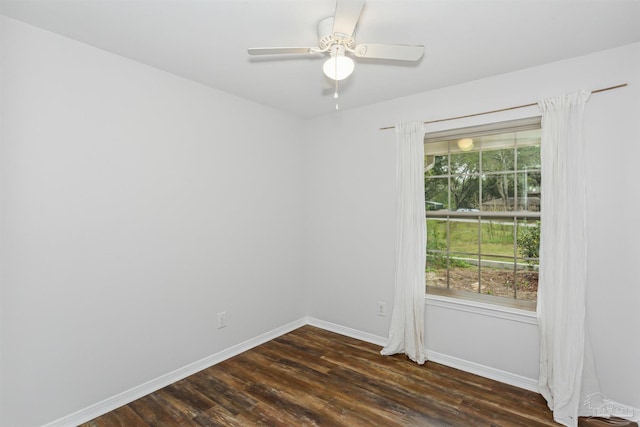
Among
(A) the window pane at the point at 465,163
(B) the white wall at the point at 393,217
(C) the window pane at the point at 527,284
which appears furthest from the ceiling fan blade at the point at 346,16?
(C) the window pane at the point at 527,284

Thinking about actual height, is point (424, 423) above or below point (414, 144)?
below

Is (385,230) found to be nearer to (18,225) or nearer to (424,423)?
(424,423)

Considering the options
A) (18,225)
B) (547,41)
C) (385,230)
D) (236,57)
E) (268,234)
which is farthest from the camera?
(268,234)

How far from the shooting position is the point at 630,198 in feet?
7.28

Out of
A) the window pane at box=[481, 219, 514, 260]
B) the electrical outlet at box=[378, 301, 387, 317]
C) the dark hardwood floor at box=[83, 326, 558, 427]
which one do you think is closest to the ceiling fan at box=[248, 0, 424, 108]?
the window pane at box=[481, 219, 514, 260]

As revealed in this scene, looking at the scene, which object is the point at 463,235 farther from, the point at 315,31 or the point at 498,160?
the point at 315,31

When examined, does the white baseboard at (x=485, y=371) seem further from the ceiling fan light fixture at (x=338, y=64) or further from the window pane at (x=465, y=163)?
the ceiling fan light fixture at (x=338, y=64)

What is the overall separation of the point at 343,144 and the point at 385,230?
109cm

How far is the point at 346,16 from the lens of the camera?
157 cm

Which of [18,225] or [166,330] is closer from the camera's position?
[18,225]

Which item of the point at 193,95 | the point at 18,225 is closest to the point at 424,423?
the point at 18,225

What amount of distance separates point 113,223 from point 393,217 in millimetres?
2445

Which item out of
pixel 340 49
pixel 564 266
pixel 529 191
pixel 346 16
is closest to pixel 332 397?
pixel 564 266

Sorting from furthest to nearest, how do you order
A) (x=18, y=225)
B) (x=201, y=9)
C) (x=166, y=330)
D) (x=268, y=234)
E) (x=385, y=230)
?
1. (x=268, y=234)
2. (x=385, y=230)
3. (x=166, y=330)
4. (x=18, y=225)
5. (x=201, y=9)
